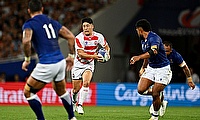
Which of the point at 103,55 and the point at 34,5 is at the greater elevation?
the point at 34,5

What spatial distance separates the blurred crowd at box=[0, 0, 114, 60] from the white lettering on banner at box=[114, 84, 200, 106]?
6.65 meters

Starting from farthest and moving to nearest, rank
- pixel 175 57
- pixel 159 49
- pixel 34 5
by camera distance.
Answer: pixel 175 57, pixel 159 49, pixel 34 5

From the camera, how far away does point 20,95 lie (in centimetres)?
2473

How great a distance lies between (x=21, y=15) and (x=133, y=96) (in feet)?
31.4

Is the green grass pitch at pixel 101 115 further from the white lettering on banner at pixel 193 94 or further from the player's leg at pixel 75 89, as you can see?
the white lettering on banner at pixel 193 94

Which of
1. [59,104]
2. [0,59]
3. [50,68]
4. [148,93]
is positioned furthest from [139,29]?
[0,59]

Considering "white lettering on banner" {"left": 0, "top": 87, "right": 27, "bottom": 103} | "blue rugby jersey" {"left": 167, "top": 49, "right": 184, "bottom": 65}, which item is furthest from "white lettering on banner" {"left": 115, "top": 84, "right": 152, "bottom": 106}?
"blue rugby jersey" {"left": 167, "top": 49, "right": 184, "bottom": 65}

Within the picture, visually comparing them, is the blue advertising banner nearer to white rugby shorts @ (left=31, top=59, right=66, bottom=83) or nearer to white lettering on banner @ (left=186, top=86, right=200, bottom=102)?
white lettering on banner @ (left=186, top=86, right=200, bottom=102)

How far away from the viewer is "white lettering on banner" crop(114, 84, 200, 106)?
81.9ft

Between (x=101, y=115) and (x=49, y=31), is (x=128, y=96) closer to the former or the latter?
(x=101, y=115)

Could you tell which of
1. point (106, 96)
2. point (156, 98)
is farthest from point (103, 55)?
point (106, 96)

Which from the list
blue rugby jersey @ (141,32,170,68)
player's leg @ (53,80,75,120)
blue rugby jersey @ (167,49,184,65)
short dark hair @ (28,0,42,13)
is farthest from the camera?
blue rugby jersey @ (167,49,184,65)

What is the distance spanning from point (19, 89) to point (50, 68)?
1338cm

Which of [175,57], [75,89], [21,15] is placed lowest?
[75,89]
